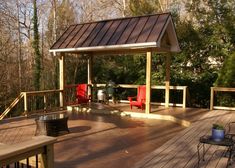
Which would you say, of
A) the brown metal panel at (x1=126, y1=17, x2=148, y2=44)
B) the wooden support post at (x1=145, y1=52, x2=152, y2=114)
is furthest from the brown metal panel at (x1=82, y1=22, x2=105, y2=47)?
the wooden support post at (x1=145, y1=52, x2=152, y2=114)

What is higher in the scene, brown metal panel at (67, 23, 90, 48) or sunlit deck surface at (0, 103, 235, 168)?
brown metal panel at (67, 23, 90, 48)

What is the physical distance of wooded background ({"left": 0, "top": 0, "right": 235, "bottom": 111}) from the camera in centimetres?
1322

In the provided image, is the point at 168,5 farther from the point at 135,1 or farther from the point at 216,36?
the point at 216,36

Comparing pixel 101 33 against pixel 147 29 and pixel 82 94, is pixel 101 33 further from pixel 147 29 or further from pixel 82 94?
pixel 82 94

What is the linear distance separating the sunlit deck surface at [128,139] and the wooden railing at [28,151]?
1.94 metres

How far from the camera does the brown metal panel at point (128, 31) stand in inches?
360

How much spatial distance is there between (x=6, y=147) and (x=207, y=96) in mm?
11332

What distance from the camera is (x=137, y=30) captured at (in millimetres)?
9344

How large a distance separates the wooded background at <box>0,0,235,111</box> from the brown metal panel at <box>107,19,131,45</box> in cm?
401

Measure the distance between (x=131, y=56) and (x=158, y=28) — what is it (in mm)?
5834

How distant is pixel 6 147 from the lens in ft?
8.07

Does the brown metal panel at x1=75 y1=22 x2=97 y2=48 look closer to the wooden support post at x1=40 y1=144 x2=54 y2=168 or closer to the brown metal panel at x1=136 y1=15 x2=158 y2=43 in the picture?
the brown metal panel at x1=136 y1=15 x2=158 y2=43

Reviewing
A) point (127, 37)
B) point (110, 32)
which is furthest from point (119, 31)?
point (127, 37)

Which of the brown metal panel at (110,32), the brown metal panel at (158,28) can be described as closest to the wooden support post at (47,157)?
the brown metal panel at (158,28)
